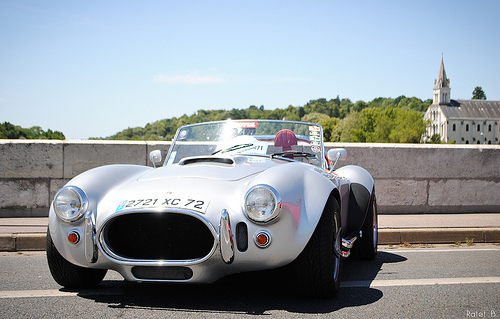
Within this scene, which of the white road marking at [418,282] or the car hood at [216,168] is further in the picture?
the white road marking at [418,282]

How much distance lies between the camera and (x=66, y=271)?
12.4ft

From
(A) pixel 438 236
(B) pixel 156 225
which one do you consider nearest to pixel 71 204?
(B) pixel 156 225

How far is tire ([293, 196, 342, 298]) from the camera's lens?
3418 millimetres

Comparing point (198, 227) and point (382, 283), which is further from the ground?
point (198, 227)

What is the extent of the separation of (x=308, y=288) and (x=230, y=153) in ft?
5.14

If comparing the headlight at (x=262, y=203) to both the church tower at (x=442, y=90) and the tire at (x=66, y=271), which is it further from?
the church tower at (x=442, y=90)

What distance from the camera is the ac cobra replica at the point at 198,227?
328 centimetres

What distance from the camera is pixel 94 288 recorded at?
13.1 feet

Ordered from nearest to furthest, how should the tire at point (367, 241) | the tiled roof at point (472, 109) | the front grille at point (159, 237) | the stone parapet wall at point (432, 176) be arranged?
1. the front grille at point (159, 237)
2. the tire at point (367, 241)
3. the stone parapet wall at point (432, 176)
4. the tiled roof at point (472, 109)

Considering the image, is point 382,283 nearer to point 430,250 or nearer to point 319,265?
point 319,265

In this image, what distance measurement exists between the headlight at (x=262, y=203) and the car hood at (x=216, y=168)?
410mm

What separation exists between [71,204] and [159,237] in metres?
0.67

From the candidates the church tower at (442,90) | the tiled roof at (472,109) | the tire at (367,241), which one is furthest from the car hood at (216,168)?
the church tower at (442,90)

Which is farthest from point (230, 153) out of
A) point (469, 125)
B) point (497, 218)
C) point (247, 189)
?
point (469, 125)
